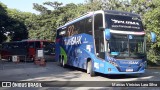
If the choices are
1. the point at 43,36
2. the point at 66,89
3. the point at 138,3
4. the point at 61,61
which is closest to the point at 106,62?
the point at 66,89

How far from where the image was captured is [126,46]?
15125 millimetres

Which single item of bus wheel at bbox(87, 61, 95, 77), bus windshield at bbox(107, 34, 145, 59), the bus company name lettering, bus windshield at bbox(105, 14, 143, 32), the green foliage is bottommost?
bus wheel at bbox(87, 61, 95, 77)

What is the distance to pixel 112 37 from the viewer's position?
14992mm

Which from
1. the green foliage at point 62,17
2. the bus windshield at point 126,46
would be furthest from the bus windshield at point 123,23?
the green foliage at point 62,17

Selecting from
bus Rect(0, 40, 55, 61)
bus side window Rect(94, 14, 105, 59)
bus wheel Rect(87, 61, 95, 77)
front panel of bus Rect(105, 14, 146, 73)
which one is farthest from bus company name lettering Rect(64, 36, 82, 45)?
bus Rect(0, 40, 55, 61)

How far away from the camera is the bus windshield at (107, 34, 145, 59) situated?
49.1 feet

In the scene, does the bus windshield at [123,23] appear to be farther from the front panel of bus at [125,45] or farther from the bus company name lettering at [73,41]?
the bus company name lettering at [73,41]

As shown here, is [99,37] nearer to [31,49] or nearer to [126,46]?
[126,46]

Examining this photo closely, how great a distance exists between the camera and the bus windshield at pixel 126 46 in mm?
14953

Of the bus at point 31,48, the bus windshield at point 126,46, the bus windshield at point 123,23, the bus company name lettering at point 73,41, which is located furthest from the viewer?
the bus at point 31,48

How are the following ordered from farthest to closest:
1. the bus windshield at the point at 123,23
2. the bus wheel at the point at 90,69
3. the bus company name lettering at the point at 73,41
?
the bus company name lettering at the point at 73,41
the bus wheel at the point at 90,69
the bus windshield at the point at 123,23

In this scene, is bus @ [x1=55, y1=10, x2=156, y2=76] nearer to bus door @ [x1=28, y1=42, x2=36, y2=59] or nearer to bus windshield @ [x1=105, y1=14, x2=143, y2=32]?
bus windshield @ [x1=105, y1=14, x2=143, y2=32]

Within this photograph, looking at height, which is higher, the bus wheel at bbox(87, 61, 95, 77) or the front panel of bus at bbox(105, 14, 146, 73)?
the front panel of bus at bbox(105, 14, 146, 73)

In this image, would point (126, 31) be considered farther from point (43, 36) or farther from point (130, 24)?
point (43, 36)
